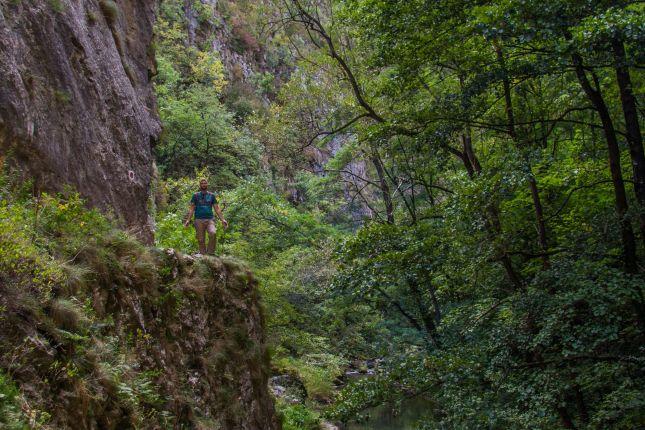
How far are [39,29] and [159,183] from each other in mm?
9754

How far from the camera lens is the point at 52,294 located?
435 centimetres

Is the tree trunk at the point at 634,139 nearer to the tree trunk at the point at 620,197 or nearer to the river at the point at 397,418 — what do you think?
the tree trunk at the point at 620,197

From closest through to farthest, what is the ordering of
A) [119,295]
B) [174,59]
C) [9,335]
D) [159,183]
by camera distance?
[9,335] → [119,295] → [159,183] → [174,59]

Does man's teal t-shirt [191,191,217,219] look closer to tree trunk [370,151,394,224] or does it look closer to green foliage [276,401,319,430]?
green foliage [276,401,319,430]

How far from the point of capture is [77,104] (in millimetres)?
7980

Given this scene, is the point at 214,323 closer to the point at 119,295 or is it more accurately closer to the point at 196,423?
the point at 196,423

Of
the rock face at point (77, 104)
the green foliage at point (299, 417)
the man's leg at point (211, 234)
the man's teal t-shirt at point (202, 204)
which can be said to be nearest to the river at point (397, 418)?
the green foliage at point (299, 417)

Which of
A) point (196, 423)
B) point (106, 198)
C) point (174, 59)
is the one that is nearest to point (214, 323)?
point (196, 423)

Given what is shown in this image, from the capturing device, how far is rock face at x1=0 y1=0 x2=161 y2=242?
6.32 m

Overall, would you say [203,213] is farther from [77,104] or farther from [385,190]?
[385,190]

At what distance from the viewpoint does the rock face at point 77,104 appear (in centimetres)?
632

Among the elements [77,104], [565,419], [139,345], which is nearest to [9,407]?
[139,345]

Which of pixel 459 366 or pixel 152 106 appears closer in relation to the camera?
pixel 459 366

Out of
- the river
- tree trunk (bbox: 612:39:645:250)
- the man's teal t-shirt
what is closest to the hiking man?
the man's teal t-shirt
